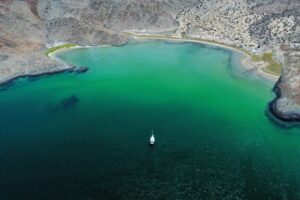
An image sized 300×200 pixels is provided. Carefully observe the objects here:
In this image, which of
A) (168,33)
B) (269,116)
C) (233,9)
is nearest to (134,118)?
(269,116)

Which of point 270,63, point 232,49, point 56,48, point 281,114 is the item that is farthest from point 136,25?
point 281,114

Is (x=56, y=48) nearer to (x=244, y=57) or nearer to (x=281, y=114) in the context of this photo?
(x=244, y=57)

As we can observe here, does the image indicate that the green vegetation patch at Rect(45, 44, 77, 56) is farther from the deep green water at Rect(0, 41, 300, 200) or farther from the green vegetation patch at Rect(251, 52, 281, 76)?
the green vegetation patch at Rect(251, 52, 281, 76)

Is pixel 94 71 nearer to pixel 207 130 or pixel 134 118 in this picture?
pixel 134 118

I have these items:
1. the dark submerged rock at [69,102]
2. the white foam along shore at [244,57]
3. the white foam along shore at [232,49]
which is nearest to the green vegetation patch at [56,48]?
the white foam along shore at [232,49]

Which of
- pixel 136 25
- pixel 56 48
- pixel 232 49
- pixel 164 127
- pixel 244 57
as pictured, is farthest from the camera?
pixel 136 25

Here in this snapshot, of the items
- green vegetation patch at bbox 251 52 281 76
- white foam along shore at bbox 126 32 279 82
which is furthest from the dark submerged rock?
green vegetation patch at bbox 251 52 281 76
